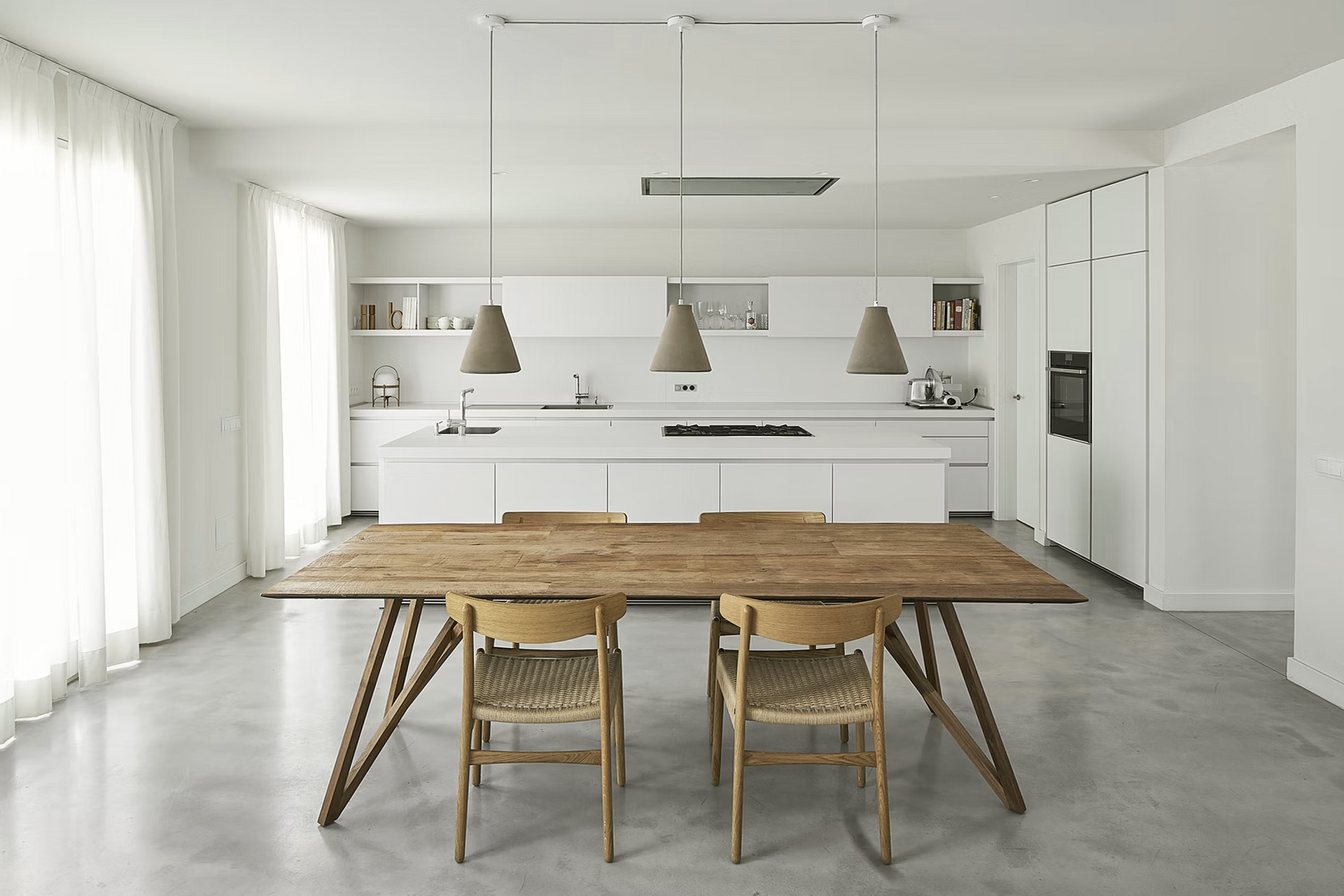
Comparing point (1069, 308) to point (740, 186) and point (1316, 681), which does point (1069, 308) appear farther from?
point (1316, 681)

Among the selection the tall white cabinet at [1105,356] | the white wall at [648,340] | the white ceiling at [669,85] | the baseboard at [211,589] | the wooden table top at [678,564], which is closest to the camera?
the wooden table top at [678,564]

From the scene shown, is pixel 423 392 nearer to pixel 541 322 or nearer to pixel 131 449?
pixel 541 322

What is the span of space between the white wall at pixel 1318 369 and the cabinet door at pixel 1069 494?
1.93m

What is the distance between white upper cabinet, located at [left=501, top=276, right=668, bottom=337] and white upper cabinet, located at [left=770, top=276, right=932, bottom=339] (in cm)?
98

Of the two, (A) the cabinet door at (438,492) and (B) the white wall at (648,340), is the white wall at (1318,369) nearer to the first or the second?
(A) the cabinet door at (438,492)

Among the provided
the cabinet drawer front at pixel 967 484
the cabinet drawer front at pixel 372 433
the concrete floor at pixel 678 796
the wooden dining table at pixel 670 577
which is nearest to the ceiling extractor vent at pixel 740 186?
the wooden dining table at pixel 670 577

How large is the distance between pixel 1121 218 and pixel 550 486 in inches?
140

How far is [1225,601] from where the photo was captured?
205 inches

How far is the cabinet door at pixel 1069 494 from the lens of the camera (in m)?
6.11

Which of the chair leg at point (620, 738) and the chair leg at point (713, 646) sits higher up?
the chair leg at point (713, 646)

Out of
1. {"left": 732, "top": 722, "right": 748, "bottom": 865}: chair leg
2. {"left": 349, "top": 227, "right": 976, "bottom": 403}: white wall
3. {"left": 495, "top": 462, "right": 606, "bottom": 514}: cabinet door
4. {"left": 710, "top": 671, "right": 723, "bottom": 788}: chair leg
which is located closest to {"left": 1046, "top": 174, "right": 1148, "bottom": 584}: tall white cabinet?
{"left": 349, "top": 227, "right": 976, "bottom": 403}: white wall

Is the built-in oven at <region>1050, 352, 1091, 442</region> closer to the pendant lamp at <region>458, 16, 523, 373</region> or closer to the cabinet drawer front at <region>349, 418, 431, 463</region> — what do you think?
the pendant lamp at <region>458, 16, 523, 373</region>

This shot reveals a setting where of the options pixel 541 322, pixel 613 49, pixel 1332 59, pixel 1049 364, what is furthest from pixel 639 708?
pixel 541 322

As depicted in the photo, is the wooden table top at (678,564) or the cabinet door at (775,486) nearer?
the wooden table top at (678,564)
